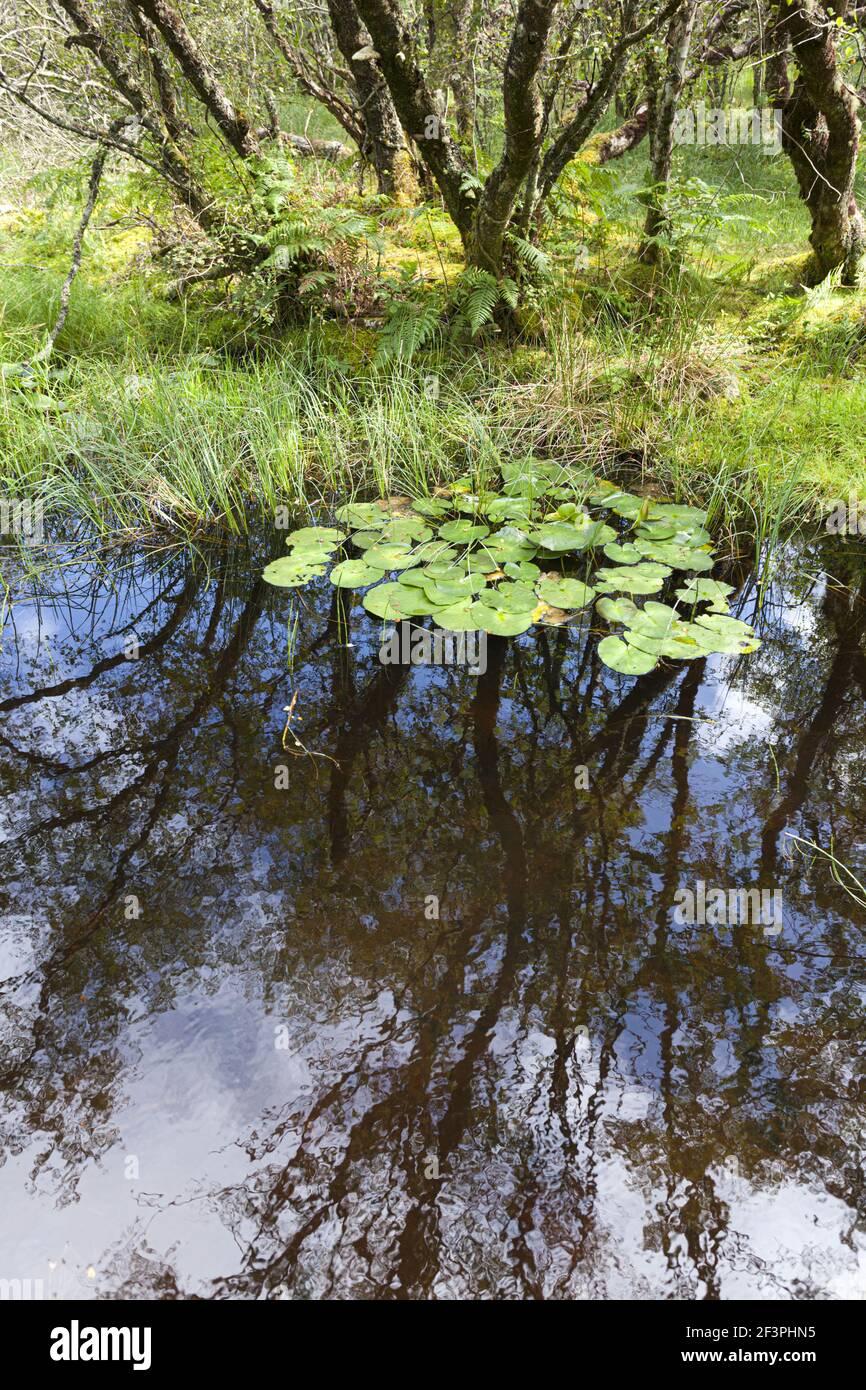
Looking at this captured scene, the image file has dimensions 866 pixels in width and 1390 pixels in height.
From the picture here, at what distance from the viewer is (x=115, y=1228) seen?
1509 millimetres

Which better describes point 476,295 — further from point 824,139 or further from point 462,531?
point 824,139

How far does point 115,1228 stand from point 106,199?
638cm

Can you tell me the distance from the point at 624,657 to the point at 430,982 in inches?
58.9

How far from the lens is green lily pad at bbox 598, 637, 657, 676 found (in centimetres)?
288

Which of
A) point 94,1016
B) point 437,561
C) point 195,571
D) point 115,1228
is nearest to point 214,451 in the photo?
point 195,571

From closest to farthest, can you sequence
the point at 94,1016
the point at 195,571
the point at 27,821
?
the point at 94,1016
the point at 27,821
the point at 195,571

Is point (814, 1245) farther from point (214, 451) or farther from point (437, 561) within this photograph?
point (214, 451)

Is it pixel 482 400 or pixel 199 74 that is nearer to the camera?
pixel 482 400

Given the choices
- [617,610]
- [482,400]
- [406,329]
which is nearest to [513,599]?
[617,610]

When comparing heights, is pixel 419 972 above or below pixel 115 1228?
above

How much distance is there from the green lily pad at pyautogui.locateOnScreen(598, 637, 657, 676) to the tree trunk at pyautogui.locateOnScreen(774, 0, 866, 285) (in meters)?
3.84

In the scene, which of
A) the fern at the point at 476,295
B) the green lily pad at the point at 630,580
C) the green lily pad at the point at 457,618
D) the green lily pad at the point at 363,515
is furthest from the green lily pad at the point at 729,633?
the fern at the point at 476,295

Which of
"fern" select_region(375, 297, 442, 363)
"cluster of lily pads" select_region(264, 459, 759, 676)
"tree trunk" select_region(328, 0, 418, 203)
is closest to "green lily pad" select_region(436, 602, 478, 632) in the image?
"cluster of lily pads" select_region(264, 459, 759, 676)

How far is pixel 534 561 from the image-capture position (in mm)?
3684
